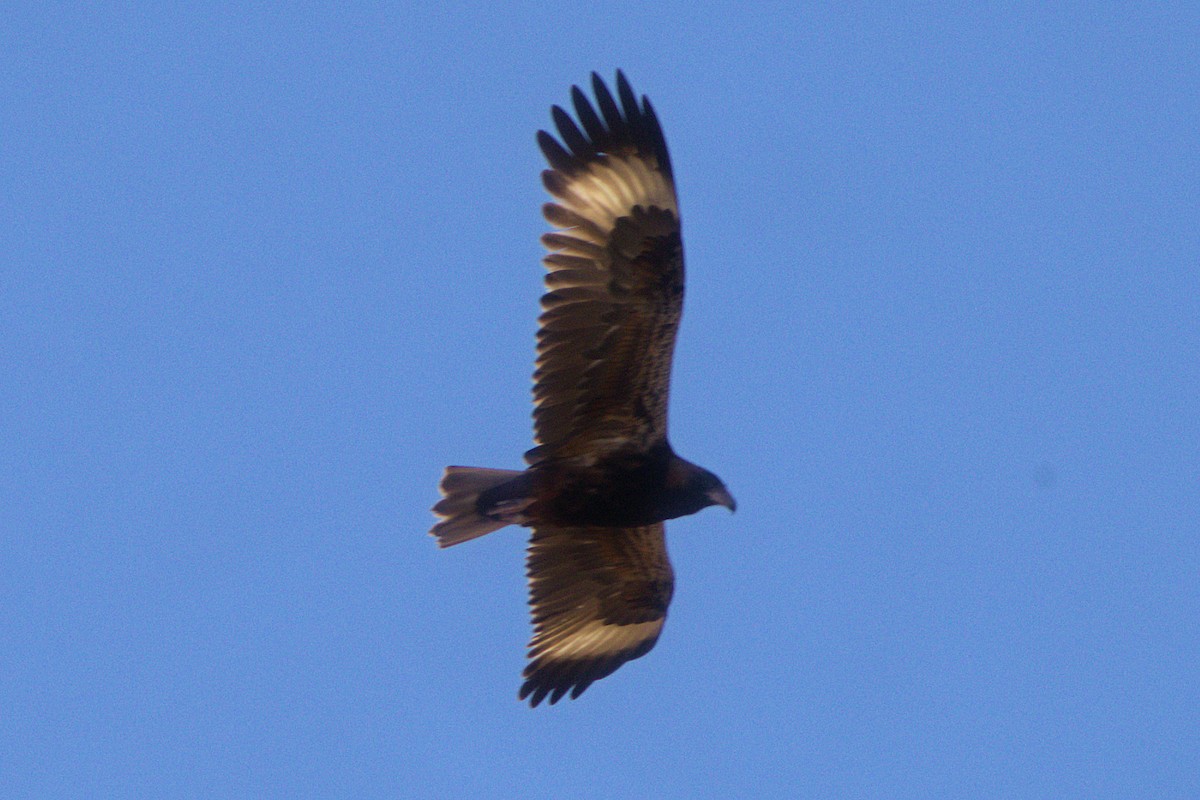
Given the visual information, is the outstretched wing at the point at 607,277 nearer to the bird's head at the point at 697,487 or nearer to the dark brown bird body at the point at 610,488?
the dark brown bird body at the point at 610,488

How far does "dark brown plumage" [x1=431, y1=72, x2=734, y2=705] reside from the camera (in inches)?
490

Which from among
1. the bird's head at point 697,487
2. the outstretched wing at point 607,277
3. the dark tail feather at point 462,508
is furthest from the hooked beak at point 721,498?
the dark tail feather at point 462,508

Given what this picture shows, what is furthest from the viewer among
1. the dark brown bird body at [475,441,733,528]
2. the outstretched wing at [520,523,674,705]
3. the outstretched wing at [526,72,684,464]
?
the outstretched wing at [520,523,674,705]

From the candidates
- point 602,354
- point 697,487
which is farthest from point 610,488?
point 602,354

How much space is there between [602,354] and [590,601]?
2021 mm

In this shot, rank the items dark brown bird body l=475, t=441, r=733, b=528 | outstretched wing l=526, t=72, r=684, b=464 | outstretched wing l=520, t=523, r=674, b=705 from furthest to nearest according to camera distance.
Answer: outstretched wing l=520, t=523, r=674, b=705 < dark brown bird body l=475, t=441, r=733, b=528 < outstretched wing l=526, t=72, r=684, b=464

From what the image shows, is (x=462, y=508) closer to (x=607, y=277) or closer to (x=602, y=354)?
(x=602, y=354)

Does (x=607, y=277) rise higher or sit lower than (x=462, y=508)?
higher

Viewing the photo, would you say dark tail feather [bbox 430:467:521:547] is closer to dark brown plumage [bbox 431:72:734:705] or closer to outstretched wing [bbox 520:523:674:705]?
dark brown plumage [bbox 431:72:734:705]

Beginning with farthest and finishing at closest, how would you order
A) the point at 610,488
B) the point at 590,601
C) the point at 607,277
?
the point at 590,601 → the point at 610,488 → the point at 607,277

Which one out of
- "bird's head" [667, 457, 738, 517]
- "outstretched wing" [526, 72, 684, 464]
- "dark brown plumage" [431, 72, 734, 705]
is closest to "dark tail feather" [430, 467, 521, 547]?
"dark brown plumage" [431, 72, 734, 705]

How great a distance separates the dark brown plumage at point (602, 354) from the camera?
12453 mm

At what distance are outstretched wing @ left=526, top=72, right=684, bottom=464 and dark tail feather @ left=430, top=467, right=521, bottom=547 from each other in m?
0.55

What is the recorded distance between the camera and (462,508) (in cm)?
1301
